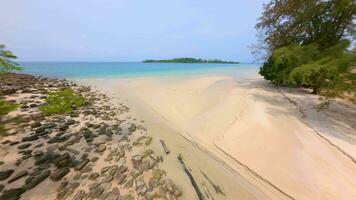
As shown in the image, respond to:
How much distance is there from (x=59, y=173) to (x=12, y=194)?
0.83 m

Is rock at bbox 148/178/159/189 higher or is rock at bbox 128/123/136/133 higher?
rock at bbox 148/178/159/189

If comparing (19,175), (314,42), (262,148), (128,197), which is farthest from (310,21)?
(19,175)

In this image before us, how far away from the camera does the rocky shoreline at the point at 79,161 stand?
12.1 ft

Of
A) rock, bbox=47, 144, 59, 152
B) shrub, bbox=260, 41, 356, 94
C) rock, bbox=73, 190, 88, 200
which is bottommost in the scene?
rock, bbox=47, 144, 59, 152

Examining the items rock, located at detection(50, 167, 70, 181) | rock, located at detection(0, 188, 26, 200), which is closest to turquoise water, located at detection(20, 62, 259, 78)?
rock, located at detection(50, 167, 70, 181)

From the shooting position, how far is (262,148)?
202 inches

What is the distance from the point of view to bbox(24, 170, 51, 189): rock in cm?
379

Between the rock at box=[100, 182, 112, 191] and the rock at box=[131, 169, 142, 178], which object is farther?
the rock at box=[131, 169, 142, 178]

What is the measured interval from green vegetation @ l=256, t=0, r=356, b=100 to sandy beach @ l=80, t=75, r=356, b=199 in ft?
5.10

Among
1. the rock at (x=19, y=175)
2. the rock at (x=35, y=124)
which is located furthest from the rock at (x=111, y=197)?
the rock at (x=35, y=124)

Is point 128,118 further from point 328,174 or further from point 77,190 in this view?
point 328,174

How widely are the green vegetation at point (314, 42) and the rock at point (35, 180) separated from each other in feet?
29.9

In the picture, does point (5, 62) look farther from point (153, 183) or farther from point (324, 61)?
point (324, 61)

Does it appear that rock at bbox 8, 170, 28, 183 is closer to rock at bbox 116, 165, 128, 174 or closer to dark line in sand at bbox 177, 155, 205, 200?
rock at bbox 116, 165, 128, 174
